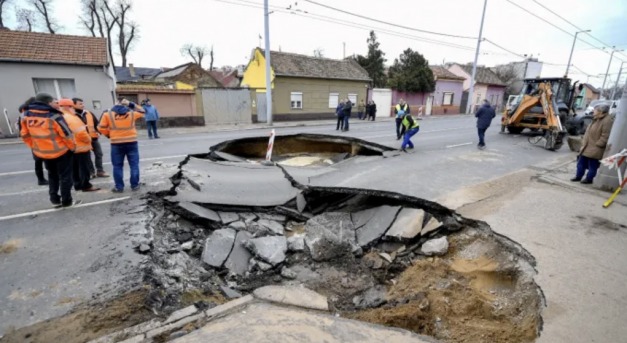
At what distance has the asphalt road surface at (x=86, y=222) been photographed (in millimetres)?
2682

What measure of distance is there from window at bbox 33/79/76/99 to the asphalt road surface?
760cm

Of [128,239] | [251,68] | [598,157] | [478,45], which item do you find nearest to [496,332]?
[128,239]

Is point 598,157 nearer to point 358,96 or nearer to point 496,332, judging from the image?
point 496,332

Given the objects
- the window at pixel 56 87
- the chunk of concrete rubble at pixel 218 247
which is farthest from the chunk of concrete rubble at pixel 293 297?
the window at pixel 56 87

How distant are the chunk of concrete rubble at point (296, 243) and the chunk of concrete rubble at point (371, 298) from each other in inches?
44.3

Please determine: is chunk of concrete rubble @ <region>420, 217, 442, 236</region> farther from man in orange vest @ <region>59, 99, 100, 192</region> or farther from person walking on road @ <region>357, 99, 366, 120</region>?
person walking on road @ <region>357, 99, 366, 120</region>

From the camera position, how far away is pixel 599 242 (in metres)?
3.67

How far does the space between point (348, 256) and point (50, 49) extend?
18.3m

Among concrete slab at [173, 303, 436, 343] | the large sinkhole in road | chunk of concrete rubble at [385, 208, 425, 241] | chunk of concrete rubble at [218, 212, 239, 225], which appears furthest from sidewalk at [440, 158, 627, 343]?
chunk of concrete rubble at [218, 212, 239, 225]

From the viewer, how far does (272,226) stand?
14.6ft

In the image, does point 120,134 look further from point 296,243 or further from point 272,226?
point 296,243

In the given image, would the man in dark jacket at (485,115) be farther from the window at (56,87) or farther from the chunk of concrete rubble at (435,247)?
the window at (56,87)

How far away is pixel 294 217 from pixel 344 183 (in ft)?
4.18

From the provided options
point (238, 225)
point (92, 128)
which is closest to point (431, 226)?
point (238, 225)
